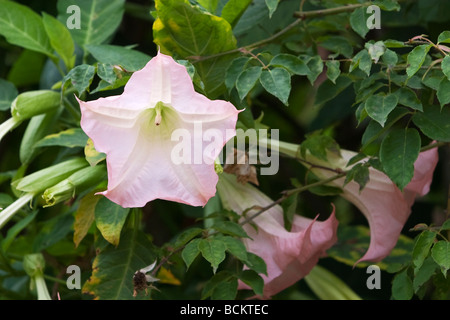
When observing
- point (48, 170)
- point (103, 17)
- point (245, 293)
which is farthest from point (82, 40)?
point (245, 293)

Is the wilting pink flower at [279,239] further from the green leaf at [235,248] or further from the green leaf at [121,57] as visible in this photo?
the green leaf at [121,57]

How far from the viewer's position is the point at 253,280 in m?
0.90

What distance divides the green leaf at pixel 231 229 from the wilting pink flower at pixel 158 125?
0.35 ft

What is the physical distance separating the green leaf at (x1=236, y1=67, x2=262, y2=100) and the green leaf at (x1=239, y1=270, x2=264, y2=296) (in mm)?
249

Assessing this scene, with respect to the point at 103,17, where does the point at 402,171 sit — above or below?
below

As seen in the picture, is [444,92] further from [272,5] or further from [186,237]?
[186,237]

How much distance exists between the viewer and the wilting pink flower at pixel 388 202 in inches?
37.6

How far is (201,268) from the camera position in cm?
131

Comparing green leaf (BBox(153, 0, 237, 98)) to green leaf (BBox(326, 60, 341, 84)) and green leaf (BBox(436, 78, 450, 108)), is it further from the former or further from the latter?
green leaf (BBox(436, 78, 450, 108))

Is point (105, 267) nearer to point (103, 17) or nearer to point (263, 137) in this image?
point (263, 137)

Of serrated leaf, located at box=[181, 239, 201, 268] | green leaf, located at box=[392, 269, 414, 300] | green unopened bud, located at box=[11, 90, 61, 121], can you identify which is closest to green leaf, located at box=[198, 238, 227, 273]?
serrated leaf, located at box=[181, 239, 201, 268]

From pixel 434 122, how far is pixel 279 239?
0.27m

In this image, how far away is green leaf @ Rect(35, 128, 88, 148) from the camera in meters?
0.98
